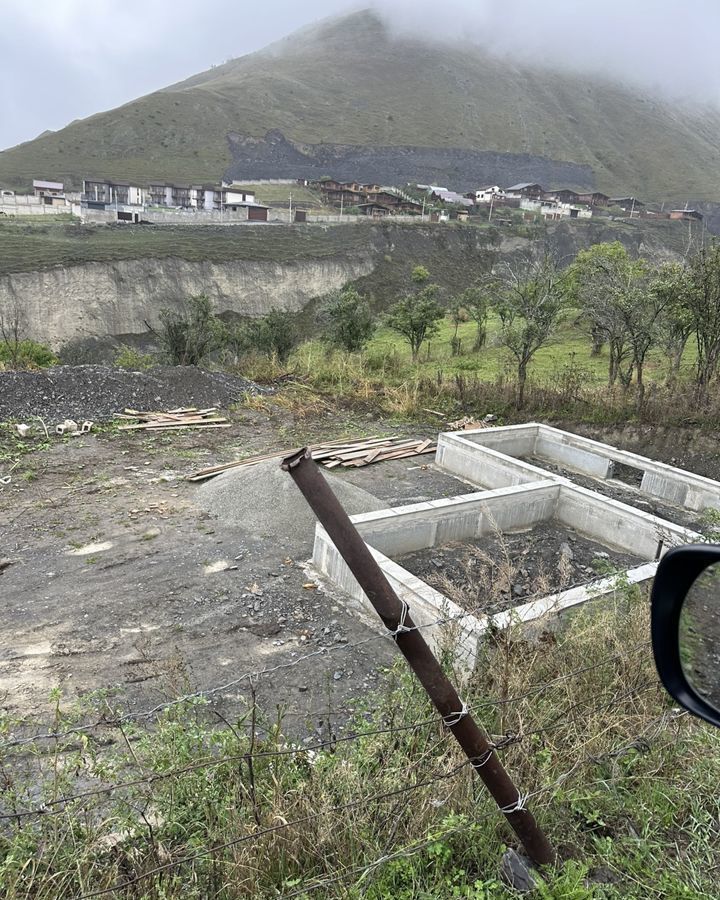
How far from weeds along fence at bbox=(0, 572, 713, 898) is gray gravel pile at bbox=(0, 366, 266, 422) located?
9.63m

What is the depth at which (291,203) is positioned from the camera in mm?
62469

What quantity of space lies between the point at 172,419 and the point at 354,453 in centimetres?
399

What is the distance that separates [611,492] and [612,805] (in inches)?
323

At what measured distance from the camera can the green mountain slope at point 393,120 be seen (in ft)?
255

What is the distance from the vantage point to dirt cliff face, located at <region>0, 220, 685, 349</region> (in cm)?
3291

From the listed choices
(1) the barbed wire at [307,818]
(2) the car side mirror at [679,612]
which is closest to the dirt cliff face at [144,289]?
(1) the barbed wire at [307,818]

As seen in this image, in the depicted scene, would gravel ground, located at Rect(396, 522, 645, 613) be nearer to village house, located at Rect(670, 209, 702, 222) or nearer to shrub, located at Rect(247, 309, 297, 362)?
shrub, located at Rect(247, 309, 297, 362)

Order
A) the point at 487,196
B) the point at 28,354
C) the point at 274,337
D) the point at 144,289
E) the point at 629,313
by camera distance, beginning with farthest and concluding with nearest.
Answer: the point at 487,196, the point at 144,289, the point at 274,337, the point at 28,354, the point at 629,313

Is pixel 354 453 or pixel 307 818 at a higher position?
pixel 307 818

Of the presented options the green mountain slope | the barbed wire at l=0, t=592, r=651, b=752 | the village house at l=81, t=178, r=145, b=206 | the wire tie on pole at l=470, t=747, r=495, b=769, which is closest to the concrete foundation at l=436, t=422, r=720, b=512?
the barbed wire at l=0, t=592, r=651, b=752

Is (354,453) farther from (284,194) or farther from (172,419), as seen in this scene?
(284,194)

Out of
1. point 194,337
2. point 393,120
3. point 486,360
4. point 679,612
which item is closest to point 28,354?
point 194,337

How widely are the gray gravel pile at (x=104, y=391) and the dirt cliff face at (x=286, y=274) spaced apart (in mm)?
15138

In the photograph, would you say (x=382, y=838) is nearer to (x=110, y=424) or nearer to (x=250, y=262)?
(x=110, y=424)
